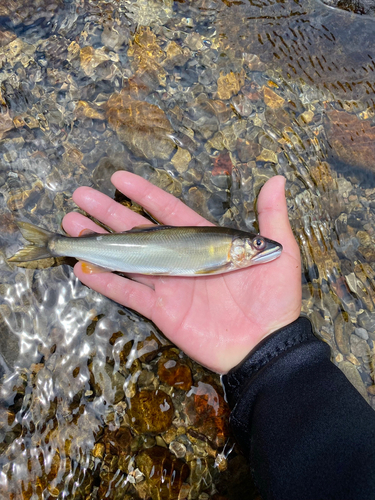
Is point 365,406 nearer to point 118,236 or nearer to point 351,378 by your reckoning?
Result: point 351,378

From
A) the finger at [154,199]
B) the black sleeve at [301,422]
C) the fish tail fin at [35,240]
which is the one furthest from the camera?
the finger at [154,199]

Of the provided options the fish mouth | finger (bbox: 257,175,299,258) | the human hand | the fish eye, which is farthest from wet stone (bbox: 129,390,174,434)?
finger (bbox: 257,175,299,258)

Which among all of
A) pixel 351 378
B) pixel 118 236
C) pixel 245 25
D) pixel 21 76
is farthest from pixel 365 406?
pixel 21 76

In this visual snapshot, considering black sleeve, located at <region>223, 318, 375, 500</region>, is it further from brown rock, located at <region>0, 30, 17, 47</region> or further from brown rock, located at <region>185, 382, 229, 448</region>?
brown rock, located at <region>0, 30, 17, 47</region>

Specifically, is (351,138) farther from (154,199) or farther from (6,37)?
(6,37)

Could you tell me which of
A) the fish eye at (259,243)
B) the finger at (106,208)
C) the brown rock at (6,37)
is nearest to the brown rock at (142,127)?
the finger at (106,208)

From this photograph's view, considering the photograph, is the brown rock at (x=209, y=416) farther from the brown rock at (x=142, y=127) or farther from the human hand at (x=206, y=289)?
the brown rock at (x=142, y=127)
